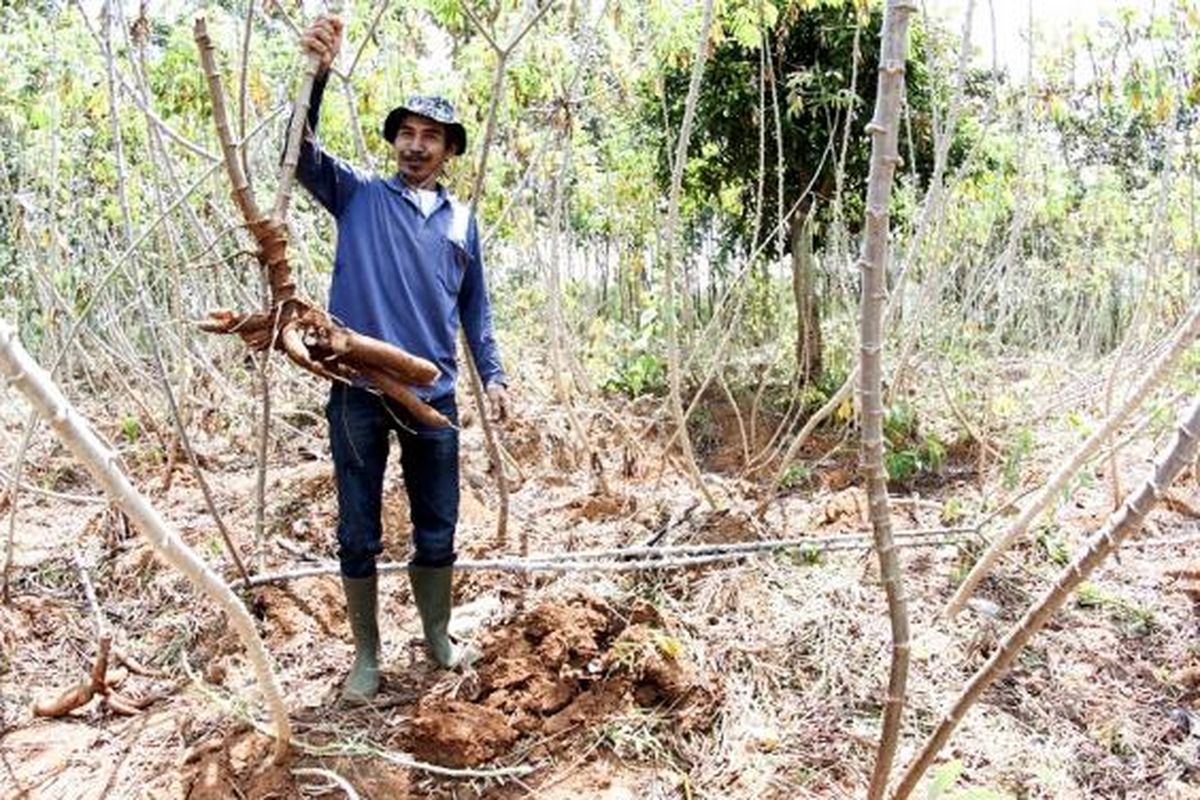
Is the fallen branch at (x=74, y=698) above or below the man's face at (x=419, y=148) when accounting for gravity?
below

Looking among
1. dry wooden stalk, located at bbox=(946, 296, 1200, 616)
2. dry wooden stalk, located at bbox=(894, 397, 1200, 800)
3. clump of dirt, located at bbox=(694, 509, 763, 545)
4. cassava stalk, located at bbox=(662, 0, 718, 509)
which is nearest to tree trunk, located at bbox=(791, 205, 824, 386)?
clump of dirt, located at bbox=(694, 509, 763, 545)

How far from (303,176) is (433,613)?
1117mm

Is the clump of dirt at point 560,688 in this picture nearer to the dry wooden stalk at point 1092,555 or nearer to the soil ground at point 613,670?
the soil ground at point 613,670

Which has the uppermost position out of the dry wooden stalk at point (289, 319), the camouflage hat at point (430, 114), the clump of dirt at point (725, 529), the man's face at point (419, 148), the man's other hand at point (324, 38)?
the man's other hand at point (324, 38)

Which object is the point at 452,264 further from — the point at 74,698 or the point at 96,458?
the point at 74,698

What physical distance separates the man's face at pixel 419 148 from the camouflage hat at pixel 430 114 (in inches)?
0.6

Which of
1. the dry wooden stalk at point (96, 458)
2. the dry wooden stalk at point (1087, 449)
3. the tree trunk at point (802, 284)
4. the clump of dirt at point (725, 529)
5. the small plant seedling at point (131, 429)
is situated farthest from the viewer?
the tree trunk at point (802, 284)

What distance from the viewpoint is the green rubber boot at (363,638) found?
2414 millimetres

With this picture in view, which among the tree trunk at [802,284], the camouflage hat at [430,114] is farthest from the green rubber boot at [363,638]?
the tree trunk at [802,284]

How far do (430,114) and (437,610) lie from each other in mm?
1225

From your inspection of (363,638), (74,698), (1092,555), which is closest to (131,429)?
(74,698)

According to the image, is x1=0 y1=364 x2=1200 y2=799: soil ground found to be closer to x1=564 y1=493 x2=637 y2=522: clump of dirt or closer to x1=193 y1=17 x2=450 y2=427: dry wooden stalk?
x1=564 y1=493 x2=637 y2=522: clump of dirt

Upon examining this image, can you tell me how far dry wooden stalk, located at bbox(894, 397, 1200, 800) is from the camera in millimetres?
1181

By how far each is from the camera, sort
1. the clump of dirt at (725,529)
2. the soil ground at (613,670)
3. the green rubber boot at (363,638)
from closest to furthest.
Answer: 1. the soil ground at (613,670)
2. the green rubber boot at (363,638)
3. the clump of dirt at (725,529)
